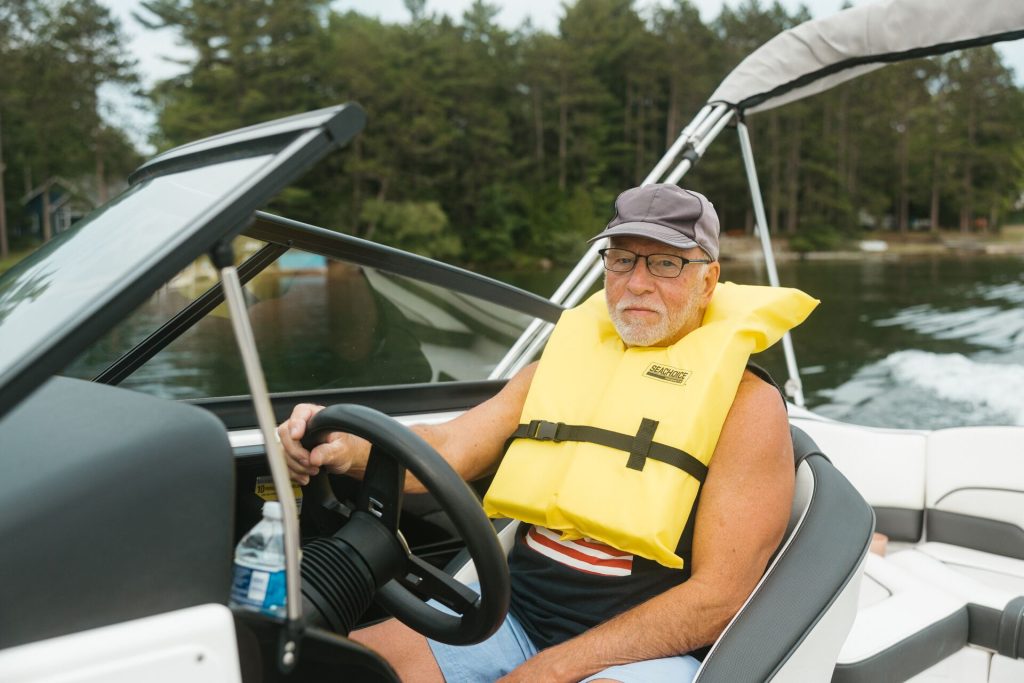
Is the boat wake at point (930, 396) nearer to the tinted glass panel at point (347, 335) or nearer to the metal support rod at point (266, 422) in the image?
the tinted glass panel at point (347, 335)

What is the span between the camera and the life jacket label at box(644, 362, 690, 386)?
1545mm

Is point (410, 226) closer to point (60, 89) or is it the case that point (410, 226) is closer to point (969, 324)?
Result: point (60, 89)

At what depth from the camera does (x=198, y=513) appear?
0.87 m

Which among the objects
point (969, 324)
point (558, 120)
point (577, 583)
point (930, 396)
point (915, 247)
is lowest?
point (915, 247)

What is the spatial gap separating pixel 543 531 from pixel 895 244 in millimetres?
42313

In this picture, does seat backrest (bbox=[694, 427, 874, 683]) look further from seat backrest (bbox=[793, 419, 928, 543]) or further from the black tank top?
seat backrest (bbox=[793, 419, 928, 543])

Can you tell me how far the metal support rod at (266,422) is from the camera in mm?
803

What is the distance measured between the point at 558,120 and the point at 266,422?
42780mm

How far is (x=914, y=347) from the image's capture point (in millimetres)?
12773

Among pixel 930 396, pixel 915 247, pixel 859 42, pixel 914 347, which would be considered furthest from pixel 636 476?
pixel 915 247

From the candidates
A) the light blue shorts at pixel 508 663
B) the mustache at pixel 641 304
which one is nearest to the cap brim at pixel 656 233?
the mustache at pixel 641 304

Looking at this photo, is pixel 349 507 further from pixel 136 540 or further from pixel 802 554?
pixel 802 554

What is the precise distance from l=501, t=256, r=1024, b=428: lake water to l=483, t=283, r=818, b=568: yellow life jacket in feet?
11.5

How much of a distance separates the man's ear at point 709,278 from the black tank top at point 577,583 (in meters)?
0.20
